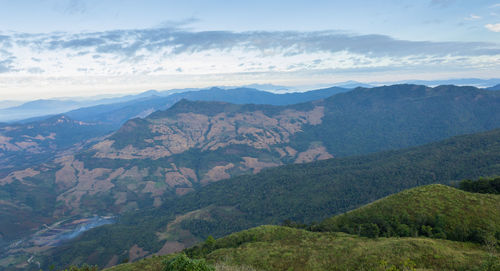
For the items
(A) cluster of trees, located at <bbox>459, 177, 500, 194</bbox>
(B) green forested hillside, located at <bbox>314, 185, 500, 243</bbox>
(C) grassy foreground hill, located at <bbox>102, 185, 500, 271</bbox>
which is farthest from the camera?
(A) cluster of trees, located at <bbox>459, 177, 500, 194</bbox>

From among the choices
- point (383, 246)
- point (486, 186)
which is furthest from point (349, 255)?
point (486, 186)

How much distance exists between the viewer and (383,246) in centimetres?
6475

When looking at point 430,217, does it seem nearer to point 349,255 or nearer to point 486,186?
point 349,255

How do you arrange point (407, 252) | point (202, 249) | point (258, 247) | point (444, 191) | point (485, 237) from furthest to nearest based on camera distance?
point (202, 249) → point (444, 191) → point (258, 247) → point (485, 237) → point (407, 252)

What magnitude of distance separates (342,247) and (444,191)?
58663mm

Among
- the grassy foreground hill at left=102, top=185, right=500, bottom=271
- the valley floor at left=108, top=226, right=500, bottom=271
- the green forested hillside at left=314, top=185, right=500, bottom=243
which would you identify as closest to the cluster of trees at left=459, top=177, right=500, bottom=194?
the green forested hillside at left=314, top=185, right=500, bottom=243

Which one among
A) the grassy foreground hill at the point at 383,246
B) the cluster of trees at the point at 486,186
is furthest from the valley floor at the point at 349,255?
the cluster of trees at the point at 486,186

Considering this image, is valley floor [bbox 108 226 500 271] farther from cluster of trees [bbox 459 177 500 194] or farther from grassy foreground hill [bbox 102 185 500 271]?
cluster of trees [bbox 459 177 500 194]

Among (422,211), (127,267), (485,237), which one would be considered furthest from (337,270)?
(127,267)

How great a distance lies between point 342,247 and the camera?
2825 inches

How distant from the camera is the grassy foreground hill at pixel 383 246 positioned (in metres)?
54.4

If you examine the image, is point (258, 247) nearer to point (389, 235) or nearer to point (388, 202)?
point (389, 235)

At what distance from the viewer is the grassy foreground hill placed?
5438cm

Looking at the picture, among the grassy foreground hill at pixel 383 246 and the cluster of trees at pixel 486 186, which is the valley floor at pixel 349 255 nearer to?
the grassy foreground hill at pixel 383 246
